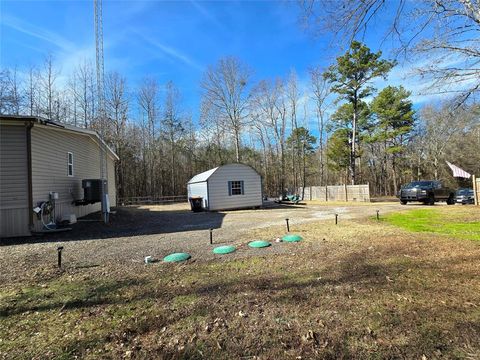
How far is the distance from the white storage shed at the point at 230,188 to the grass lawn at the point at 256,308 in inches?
498

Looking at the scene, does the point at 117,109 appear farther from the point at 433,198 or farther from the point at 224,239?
the point at 433,198

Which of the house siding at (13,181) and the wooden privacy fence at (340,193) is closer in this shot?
the house siding at (13,181)

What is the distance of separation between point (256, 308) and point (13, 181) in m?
9.18

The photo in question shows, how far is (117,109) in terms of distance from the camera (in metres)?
31.2

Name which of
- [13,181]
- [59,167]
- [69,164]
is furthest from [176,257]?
[69,164]

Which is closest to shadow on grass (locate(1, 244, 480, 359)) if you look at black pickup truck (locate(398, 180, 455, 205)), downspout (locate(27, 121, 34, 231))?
downspout (locate(27, 121, 34, 231))

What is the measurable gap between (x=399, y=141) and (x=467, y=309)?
37.1 m

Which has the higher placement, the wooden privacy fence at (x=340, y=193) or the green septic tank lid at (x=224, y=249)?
the wooden privacy fence at (x=340, y=193)

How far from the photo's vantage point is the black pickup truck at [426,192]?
1853 cm

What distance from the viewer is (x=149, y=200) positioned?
1273 inches

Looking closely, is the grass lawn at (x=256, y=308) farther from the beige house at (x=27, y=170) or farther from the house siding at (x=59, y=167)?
the house siding at (x=59, y=167)

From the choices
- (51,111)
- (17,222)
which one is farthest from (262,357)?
(51,111)

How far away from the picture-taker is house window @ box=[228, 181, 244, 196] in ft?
61.8

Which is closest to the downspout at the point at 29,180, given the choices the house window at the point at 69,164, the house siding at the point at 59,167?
the house siding at the point at 59,167
